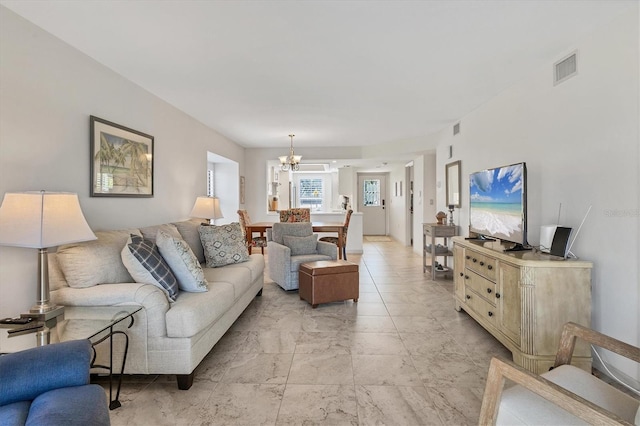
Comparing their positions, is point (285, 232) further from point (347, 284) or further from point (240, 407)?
point (240, 407)

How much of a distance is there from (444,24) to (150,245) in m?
2.62

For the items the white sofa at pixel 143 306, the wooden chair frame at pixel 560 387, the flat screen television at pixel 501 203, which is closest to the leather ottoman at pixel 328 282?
the white sofa at pixel 143 306

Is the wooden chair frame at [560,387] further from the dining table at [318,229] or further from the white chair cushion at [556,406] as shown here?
the dining table at [318,229]

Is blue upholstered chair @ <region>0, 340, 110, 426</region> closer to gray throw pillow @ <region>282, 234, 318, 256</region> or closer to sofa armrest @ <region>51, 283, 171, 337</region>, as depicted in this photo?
sofa armrest @ <region>51, 283, 171, 337</region>

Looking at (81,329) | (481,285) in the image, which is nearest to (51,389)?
(81,329)

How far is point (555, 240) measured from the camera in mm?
2475

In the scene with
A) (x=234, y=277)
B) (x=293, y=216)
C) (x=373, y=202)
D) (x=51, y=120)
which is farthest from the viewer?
(x=373, y=202)

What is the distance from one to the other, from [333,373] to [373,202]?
9.04m

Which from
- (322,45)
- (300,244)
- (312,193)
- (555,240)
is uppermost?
(322,45)

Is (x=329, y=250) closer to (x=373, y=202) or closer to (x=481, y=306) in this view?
(x=481, y=306)

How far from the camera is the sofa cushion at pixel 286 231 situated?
468 centimetres

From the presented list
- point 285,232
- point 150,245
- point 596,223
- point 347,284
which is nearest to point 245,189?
point 285,232

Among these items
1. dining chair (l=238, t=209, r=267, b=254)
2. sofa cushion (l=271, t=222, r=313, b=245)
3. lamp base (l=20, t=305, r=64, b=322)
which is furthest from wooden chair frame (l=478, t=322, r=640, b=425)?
dining chair (l=238, t=209, r=267, b=254)

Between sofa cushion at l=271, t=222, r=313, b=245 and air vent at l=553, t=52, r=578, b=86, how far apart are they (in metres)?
3.24
